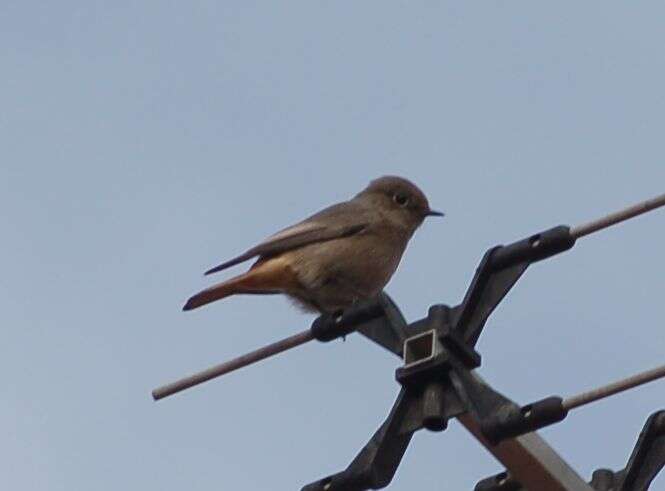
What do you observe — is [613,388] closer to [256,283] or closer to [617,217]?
[617,217]

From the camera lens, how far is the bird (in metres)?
9.82

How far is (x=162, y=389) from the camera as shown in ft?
18.9

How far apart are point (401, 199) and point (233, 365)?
5.41m

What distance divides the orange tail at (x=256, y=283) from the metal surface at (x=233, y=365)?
11.4 ft

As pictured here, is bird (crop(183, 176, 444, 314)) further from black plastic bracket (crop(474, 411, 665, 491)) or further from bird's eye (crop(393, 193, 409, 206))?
black plastic bracket (crop(474, 411, 665, 491))

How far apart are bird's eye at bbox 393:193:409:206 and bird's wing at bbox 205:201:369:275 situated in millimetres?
381

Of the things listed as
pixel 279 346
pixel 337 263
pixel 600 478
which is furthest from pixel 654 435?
pixel 337 263

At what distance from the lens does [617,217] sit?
4902mm

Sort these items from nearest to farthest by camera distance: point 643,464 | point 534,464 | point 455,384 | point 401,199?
point 534,464, point 455,384, point 643,464, point 401,199

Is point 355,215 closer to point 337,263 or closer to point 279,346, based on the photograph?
point 337,263

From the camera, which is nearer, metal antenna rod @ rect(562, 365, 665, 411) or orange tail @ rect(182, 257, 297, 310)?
metal antenna rod @ rect(562, 365, 665, 411)

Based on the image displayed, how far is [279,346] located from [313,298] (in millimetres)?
4118

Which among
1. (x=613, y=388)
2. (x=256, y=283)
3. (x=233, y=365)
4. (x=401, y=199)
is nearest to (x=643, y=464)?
(x=613, y=388)

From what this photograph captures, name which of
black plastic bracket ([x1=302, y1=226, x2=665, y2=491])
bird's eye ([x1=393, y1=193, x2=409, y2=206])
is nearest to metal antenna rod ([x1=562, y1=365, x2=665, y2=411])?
black plastic bracket ([x1=302, y1=226, x2=665, y2=491])
